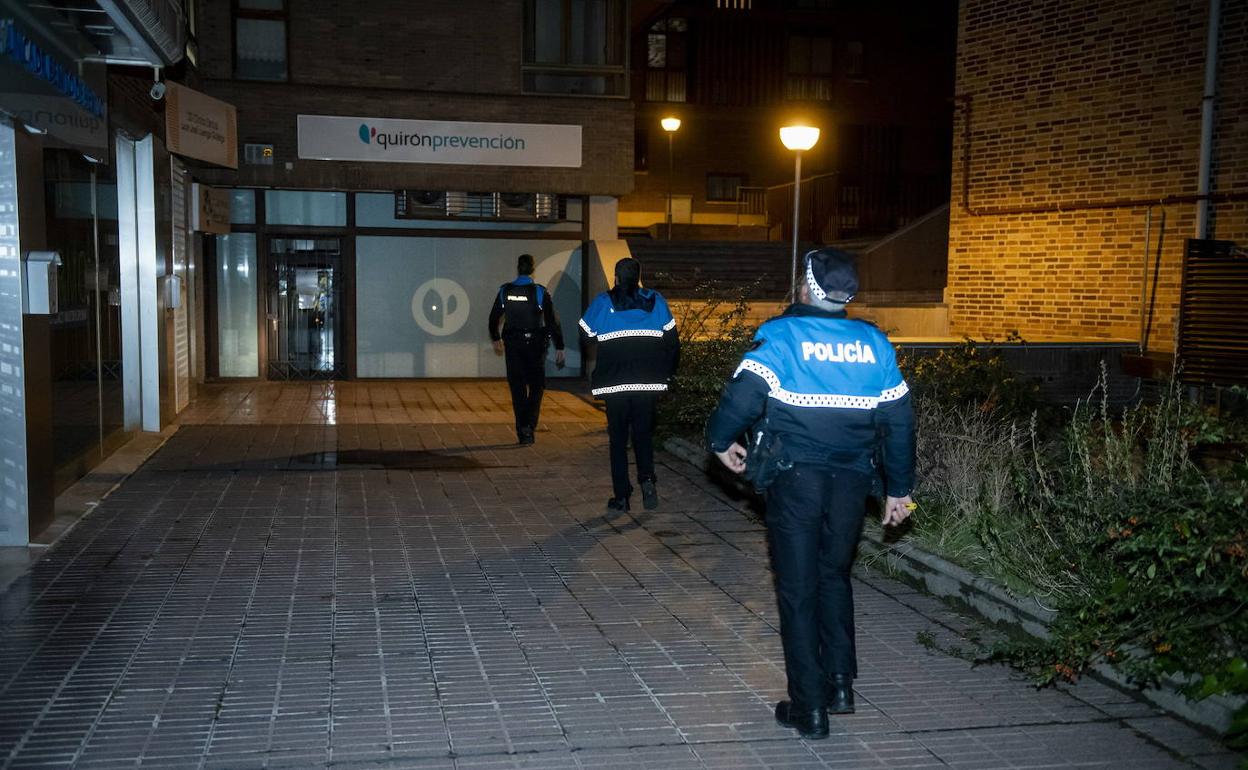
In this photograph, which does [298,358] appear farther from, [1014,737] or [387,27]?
[1014,737]

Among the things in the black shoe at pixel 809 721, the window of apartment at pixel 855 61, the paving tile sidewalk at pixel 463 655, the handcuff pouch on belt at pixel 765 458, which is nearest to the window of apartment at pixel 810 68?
the window of apartment at pixel 855 61

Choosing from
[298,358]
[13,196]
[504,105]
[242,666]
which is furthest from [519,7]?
[242,666]

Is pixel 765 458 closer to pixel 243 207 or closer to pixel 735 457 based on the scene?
pixel 735 457

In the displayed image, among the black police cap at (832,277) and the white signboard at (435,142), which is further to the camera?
the white signboard at (435,142)

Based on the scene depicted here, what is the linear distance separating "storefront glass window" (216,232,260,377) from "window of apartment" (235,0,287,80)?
7.81ft

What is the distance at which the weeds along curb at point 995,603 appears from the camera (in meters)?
4.79

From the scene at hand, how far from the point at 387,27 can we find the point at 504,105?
6.62 feet

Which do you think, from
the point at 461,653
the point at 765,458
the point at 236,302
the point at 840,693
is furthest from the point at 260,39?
the point at 840,693

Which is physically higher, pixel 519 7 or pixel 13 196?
pixel 519 7

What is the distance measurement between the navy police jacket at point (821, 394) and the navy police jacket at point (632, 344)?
3.92 m

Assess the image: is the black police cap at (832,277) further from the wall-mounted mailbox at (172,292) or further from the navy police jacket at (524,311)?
the wall-mounted mailbox at (172,292)

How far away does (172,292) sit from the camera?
12.8 metres

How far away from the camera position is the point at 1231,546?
4.62m

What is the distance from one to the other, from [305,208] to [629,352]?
35.5 feet
